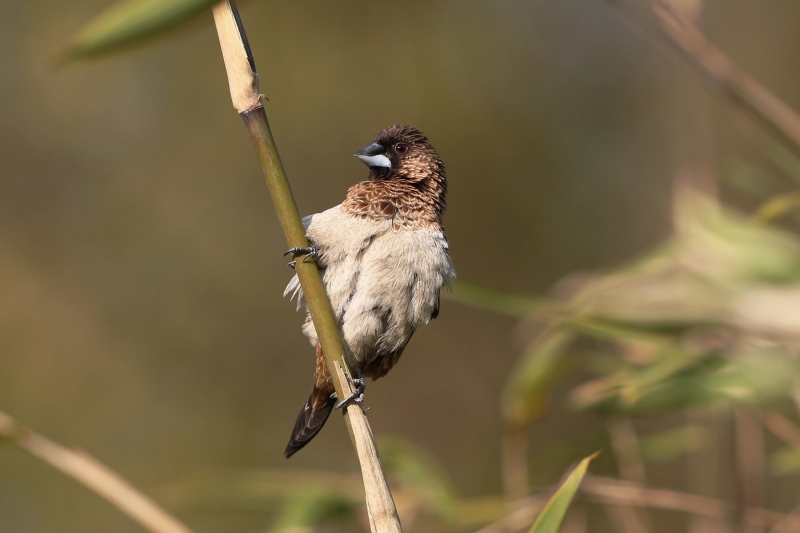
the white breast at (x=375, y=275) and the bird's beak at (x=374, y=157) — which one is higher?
the bird's beak at (x=374, y=157)

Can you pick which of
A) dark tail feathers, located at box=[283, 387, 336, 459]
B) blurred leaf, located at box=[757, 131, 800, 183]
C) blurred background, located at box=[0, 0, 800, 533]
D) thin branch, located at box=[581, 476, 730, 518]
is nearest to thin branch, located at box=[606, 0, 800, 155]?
blurred leaf, located at box=[757, 131, 800, 183]

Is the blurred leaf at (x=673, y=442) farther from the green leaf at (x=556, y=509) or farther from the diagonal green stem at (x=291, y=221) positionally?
the diagonal green stem at (x=291, y=221)

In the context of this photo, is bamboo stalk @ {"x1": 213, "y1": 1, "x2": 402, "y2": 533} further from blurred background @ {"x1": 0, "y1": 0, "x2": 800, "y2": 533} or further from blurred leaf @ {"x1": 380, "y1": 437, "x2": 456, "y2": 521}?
blurred background @ {"x1": 0, "y1": 0, "x2": 800, "y2": 533}

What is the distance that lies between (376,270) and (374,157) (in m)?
0.54

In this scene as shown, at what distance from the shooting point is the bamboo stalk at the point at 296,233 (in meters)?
1.20

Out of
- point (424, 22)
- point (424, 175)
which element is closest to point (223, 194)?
point (424, 22)

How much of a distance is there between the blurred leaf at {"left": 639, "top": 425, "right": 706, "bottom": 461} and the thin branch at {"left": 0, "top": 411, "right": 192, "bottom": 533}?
1956 millimetres

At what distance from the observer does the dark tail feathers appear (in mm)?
2457

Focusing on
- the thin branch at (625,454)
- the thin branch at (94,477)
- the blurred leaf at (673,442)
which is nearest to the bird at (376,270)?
the thin branch at (94,477)

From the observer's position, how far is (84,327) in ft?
27.1

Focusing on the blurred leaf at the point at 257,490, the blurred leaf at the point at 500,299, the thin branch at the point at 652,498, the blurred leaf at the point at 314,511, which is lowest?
the thin branch at the point at 652,498

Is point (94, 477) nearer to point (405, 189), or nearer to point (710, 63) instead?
point (405, 189)

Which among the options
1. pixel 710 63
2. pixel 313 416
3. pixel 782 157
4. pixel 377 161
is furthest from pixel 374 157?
pixel 782 157

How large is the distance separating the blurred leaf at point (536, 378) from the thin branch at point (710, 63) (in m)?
0.88
